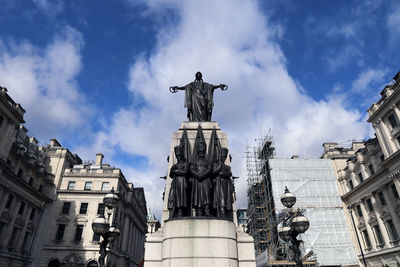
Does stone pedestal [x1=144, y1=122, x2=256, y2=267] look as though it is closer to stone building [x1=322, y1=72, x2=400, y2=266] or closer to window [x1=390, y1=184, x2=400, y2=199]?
stone building [x1=322, y1=72, x2=400, y2=266]

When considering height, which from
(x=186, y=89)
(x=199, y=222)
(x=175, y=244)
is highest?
(x=186, y=89)

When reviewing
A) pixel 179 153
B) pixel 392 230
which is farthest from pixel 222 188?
pixel 392 230

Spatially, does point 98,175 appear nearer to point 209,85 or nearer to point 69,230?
point 69,230

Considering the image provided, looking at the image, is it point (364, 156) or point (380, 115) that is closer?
point (380, 115)

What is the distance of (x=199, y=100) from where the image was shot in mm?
11375

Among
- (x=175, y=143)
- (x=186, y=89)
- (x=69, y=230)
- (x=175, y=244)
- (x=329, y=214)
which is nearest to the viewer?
(x=175, y=244)

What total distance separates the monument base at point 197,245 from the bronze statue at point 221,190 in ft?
1.60

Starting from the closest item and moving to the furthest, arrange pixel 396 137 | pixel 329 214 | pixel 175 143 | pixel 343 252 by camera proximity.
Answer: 1. pixel 175 143
2. pixel 396 137
3. pixel 343 252
4. pixel 329 214

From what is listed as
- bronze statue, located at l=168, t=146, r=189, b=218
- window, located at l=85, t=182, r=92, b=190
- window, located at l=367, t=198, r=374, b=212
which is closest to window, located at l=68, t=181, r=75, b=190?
window, located at l=85, t=182, r=92, b=190

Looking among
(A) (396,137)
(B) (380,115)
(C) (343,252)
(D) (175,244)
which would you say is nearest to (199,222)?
(D) (175,244)

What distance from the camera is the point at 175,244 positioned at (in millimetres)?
6988

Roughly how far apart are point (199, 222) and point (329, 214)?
34291mm

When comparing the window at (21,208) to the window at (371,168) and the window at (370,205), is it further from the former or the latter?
the window at (371,168)

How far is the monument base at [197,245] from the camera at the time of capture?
6.77m
